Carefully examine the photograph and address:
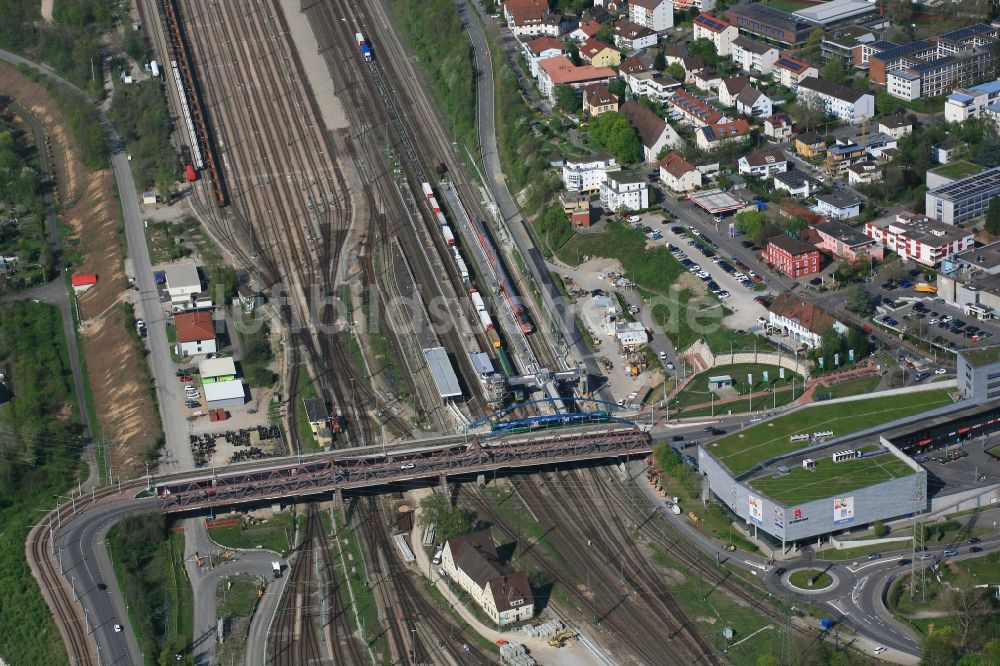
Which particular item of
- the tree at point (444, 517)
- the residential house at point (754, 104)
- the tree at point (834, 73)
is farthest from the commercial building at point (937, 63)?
the tree at point (444, 517)

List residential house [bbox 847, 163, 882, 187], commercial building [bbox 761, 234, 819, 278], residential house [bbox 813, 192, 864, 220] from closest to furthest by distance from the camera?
1. commercial building [bbox 761, 234, 819, 278]
2. residential house [bbox 813, 192, 864, 220]
3. residential house [bbox 847, 163, 882, 187]

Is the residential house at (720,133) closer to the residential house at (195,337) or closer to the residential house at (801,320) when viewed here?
the residential house at (801,320)

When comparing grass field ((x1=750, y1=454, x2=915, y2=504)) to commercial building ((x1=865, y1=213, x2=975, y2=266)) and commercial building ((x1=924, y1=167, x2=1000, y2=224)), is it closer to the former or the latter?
commercial building ((x1=865, y1=213, x2=975, y2=266))

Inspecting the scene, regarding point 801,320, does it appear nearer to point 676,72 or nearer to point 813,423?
point 813,423

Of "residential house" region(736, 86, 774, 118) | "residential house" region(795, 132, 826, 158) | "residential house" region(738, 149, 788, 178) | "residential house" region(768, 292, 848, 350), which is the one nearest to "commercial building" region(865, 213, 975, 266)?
"residential house" region(768, 292, 848, 350)

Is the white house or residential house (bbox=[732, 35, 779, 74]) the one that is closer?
the white house
